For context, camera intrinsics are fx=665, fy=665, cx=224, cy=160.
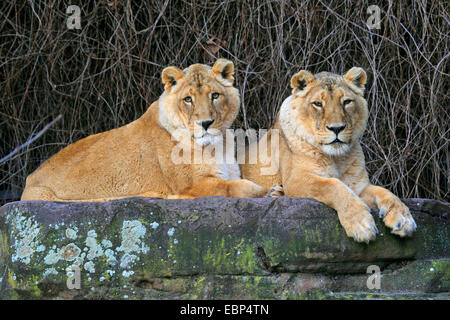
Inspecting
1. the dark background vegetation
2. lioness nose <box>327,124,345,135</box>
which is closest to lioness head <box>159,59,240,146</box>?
lioness nose <box>327,124,345,135</box>

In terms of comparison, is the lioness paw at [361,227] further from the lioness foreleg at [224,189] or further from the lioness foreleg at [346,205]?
the lioness foreleg at [224,189]

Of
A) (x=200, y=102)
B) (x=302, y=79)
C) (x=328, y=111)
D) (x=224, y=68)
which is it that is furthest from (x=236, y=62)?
(x=328, y=111)

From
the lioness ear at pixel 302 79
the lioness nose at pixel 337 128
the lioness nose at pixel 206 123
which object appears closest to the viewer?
the lioness nose at pixel 337 128

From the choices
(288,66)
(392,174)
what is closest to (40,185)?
(288,66)

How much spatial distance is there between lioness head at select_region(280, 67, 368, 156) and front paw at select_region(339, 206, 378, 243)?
618 mm

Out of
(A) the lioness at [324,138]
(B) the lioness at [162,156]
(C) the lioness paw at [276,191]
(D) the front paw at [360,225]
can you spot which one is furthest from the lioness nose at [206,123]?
(D) the front paw at [360,225]

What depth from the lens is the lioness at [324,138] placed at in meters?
3.82

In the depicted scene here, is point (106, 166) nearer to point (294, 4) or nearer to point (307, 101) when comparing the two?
point (307, 101)

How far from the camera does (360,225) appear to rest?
130 inches

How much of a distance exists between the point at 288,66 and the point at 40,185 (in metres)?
2.30

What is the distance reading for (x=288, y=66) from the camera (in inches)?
220

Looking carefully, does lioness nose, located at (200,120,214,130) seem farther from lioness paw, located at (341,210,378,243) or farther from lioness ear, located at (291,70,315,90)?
lioness paw, located at (341,210,378,243)

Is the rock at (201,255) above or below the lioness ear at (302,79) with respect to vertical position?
below

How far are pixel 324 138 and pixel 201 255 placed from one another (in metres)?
1.08
